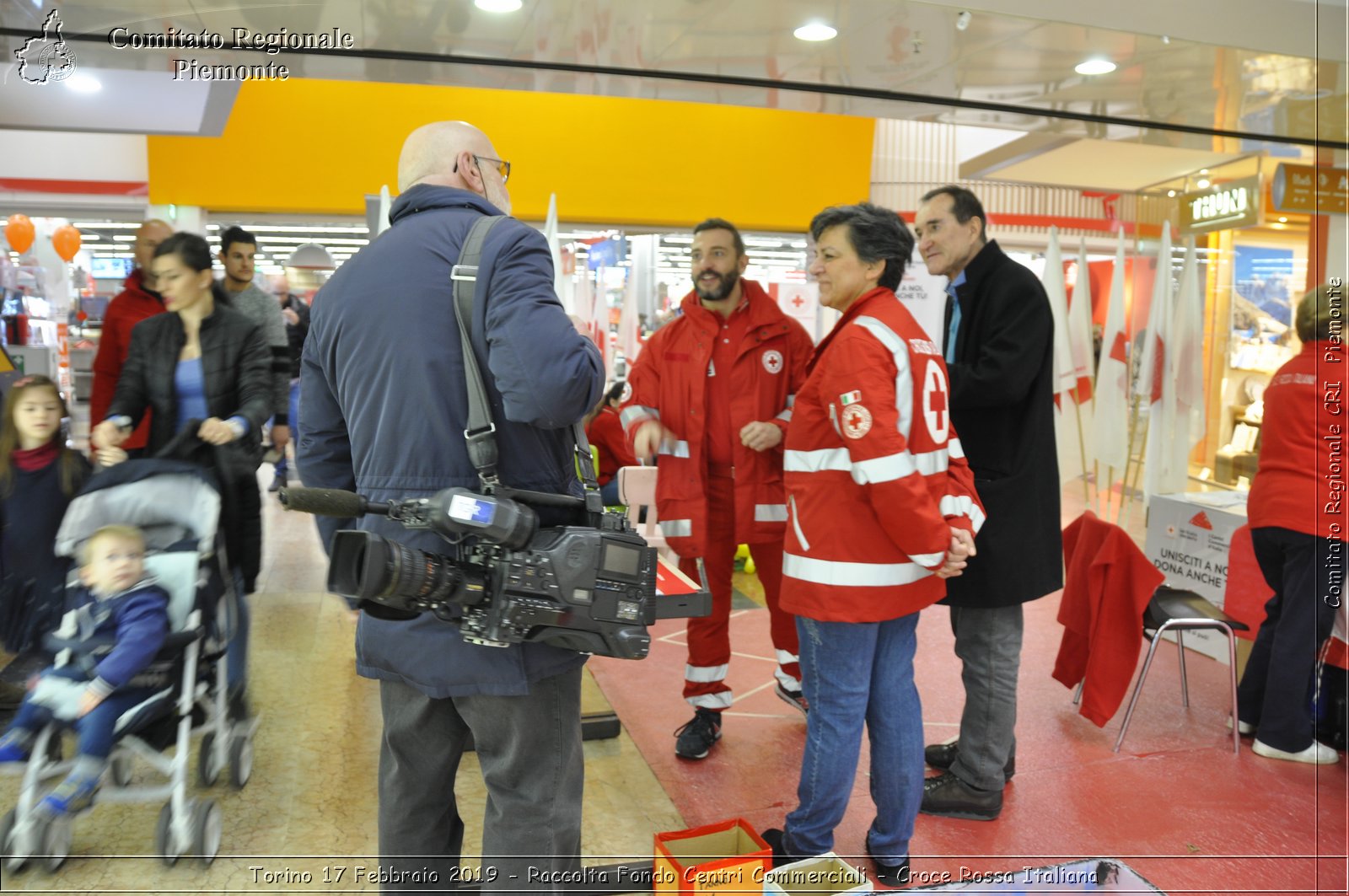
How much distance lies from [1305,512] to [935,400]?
6.57ft

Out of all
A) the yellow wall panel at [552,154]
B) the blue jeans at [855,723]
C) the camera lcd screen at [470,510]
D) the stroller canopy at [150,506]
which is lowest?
the blue jeans at [855,723]

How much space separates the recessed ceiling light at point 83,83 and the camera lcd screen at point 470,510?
15.7 feet

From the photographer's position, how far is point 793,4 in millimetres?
3604

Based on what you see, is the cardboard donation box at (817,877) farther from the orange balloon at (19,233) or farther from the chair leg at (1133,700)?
the orange balloon at (19,233)

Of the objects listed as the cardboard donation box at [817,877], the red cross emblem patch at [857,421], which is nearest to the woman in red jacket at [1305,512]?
the red cross emblem patch at [857,421]

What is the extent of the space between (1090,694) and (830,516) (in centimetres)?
186

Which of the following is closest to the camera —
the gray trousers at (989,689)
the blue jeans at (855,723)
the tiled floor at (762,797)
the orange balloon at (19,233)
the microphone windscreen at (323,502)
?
the microphone windscreen at (323,502)

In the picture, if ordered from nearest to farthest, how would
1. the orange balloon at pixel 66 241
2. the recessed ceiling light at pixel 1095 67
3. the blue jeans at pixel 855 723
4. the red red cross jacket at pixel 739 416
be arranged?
the blue jeans at pixel 855 723, the red red cross jacket at pixel 739 416, the recessed ceiling light at pixel 1095 67, the orange balloon at pixel 66 241

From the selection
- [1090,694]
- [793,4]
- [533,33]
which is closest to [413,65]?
[533,33]

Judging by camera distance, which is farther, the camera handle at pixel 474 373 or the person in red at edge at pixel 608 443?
the person in red at edge at pixel 608 443

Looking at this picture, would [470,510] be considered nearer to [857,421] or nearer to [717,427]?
[857,421]

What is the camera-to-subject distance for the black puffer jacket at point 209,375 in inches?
130

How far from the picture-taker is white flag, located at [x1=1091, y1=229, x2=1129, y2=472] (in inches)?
249

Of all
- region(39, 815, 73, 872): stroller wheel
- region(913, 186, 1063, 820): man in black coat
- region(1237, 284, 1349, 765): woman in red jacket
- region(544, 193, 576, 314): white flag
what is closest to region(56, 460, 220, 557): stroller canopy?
region(39, 815, 73, 872): stroller wheel
